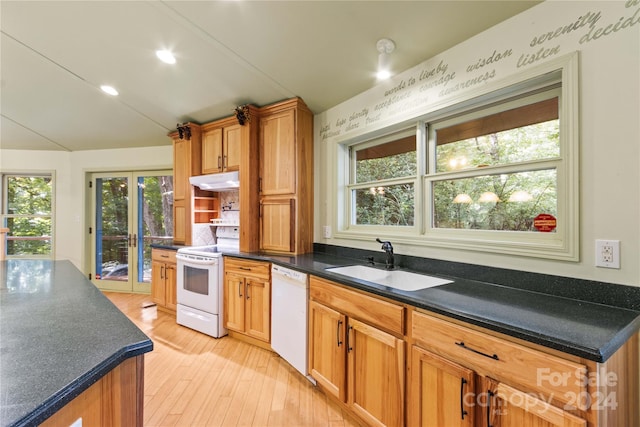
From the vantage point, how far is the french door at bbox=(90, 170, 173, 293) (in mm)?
4434

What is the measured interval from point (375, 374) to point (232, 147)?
265 cm

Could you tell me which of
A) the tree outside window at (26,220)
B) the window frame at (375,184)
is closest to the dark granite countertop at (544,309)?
the window frame at (375,184)

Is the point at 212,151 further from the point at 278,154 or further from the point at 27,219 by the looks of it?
the point at 27,219

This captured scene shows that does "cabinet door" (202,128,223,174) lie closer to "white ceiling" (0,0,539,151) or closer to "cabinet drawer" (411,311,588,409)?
"white ceiling" (0,0,539,151)

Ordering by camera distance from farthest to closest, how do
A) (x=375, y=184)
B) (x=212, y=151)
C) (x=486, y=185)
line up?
(x=212, y=151) → (x=375, y=184) → (x=486, y=185)

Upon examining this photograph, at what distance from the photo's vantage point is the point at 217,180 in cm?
320

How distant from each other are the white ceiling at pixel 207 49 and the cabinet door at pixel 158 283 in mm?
1857

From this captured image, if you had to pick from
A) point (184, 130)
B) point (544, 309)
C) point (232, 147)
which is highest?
point (184, 130)

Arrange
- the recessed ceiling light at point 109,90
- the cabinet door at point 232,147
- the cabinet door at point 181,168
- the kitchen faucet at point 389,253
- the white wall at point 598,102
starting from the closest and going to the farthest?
the white wall at point 598,102 → the kitchen faucet at point 389,253 → the recessed ceiling light at point 109,90 → the cabinet door at point 232,147 → the cabinet door at point 181,168

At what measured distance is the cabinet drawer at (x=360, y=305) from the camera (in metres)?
1.44

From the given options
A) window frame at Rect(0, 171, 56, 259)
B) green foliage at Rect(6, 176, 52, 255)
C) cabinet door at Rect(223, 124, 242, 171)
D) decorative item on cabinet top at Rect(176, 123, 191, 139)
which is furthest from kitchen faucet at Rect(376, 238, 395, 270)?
green foliage at Rect(6, 176, 52, 255)

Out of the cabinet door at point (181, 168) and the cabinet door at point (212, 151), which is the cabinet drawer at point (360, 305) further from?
the cabinet door at point (181, 168)

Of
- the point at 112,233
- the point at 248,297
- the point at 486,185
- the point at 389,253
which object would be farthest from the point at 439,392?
the point at 112,233

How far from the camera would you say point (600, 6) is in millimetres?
1304
